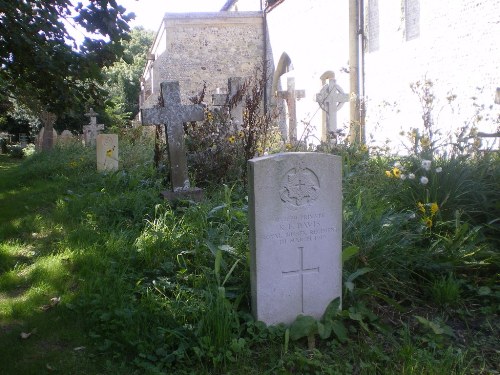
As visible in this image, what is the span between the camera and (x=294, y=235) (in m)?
4.15

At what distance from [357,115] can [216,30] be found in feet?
39.4

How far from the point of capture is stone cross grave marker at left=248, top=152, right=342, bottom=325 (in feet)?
13.3

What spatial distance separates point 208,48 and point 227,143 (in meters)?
16.1

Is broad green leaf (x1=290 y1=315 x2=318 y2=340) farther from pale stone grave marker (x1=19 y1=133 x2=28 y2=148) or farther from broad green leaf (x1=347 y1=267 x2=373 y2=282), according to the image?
pale stone grave marker (x1=19 y1=133 x2=28 y2=148)

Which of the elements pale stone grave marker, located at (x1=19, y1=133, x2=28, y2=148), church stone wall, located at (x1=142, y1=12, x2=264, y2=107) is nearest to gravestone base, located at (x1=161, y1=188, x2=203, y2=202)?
church stone wall, located at (x1=142, y1=12, x2=264, y2=107)

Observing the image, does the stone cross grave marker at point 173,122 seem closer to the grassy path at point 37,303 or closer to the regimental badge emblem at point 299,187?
the grassy path at point 37,303

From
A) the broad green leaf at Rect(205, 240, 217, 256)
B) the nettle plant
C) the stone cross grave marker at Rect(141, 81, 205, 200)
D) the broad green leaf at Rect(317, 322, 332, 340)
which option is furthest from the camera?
the nettle plant

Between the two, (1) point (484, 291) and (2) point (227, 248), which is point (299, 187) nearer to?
(2) point (227, 248)

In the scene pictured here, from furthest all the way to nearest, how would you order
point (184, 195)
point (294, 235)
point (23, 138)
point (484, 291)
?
point (23, 138) < point (184, 195) < point (484, 291) < point (294, 235)

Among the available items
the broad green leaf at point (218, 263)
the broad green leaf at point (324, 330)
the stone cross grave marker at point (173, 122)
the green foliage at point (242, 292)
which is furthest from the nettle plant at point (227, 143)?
the broad green leaf at point (324, 330)

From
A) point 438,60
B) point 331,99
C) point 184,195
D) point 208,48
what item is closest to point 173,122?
point 184,195

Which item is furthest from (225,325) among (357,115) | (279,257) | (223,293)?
(357,115)

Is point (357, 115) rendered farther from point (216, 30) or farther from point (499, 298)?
point (216, 30)

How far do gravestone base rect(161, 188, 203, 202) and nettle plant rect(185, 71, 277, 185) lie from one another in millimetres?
793
